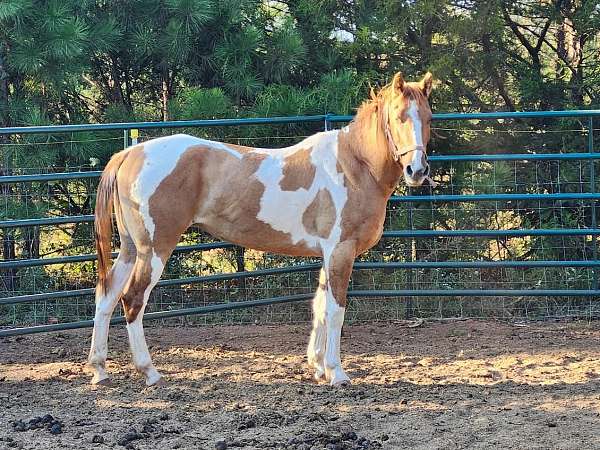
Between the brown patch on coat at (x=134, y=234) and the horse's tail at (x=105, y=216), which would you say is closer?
the brown patch on coat at (x=134, y=234)

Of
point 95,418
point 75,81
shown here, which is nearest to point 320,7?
point 75,81

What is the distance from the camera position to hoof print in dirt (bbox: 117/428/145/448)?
3.41 m

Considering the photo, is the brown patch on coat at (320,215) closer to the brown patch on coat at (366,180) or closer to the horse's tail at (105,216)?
the brown patch on coat at (366,180)

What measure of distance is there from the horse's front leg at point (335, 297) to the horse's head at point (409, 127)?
576 mm

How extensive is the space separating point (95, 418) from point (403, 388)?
1653 millimetres

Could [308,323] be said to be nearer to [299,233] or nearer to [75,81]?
[299,233]

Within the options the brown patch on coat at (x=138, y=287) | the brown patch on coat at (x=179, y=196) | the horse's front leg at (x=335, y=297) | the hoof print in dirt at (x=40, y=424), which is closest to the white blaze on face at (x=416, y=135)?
the horse's front leg at (x=335, y=297)

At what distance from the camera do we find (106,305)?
4562mm

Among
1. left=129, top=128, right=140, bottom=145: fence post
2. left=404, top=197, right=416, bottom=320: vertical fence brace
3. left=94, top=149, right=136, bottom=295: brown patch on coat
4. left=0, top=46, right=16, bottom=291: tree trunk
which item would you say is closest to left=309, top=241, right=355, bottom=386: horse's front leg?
left=94, top=149, right=136, bottom=295: brown patch on coat

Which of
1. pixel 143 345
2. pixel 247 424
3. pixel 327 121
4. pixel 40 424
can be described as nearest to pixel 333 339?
pixel 247 424

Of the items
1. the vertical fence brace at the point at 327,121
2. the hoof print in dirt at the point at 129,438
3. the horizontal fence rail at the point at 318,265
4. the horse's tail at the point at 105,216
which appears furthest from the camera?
the vertical fence brace at the point at 327,121

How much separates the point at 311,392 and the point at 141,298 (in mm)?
1110

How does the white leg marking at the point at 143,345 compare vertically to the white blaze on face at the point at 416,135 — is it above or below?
below

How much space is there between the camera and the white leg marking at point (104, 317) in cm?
450
